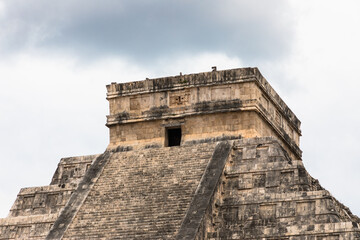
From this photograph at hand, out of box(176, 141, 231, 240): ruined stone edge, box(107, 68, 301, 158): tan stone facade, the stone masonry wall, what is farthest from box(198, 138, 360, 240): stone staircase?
box(107, 68, 301, 158): tan stone facade

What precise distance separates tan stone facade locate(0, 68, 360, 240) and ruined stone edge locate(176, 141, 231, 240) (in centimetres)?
3

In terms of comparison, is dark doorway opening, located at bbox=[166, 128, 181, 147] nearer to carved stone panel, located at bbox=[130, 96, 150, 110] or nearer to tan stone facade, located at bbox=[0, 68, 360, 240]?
tan stone facade, located at bbox=[0, 68, 360, 240]

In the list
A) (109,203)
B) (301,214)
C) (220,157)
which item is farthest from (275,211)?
(109,203)

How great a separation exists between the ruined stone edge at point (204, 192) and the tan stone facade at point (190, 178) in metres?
0.03

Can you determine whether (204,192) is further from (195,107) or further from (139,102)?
(139,102)

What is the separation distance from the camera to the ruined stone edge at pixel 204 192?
24906 millimetres

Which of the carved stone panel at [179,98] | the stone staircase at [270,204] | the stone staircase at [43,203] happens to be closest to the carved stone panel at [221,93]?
the carved stone panel at [179,98]

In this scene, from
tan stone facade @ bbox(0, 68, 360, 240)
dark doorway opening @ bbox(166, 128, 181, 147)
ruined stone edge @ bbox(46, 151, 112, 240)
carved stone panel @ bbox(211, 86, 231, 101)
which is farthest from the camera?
dark doorway opening @ bbox(166, 128, 181, 147)

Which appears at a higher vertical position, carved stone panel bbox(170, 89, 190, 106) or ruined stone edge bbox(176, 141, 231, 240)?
carved stone panel bbox(170, 89, 190, 106)

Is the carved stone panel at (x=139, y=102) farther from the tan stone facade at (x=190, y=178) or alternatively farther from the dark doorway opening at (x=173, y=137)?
the dark doorway opening at (x=173, y=137)

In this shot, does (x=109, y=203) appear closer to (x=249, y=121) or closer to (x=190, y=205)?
(x=190, y=205)

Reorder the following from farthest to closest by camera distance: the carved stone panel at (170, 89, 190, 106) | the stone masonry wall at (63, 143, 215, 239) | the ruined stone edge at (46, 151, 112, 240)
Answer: the carved stone panel at (170, 89, 190, 106) → the ruined stone edge at (46, 151, 112, 240) → the stone masonry wall at (63, 143, 215, 239)

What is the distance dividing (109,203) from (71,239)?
1.42 m

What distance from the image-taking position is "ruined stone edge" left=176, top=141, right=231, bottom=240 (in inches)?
→ 981
